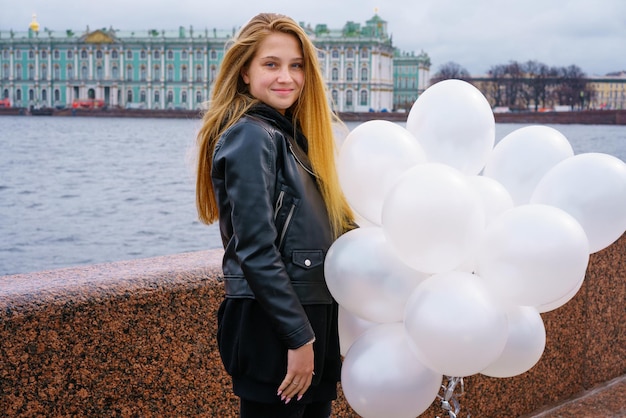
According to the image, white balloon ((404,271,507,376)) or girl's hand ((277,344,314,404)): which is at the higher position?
white balloon ((404,271,507,376))

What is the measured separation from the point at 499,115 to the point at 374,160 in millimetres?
55604

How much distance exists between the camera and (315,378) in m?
1.39

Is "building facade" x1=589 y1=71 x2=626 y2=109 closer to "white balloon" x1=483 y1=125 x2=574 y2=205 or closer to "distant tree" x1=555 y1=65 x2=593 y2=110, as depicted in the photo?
"distant tree" x1=555 y1=65 x2=593 y2=110

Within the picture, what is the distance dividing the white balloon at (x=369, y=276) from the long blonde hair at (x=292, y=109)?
0.07m

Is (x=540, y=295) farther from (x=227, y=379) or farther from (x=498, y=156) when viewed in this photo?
(x=227, y=379)

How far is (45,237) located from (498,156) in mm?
22683

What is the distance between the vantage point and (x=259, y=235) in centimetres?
126

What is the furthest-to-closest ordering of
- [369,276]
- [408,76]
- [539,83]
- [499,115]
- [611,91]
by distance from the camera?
[408,76], [611,91], [539,83], [499,115], [369,276]

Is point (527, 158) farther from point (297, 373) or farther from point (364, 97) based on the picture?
point (364, 97)

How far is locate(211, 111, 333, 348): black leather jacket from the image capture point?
49.7 inches

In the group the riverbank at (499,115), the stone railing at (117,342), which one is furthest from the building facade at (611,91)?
the stone railing at (117,342)

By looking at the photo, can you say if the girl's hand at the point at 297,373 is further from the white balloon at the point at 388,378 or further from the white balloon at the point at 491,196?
the white balloon at the point at 491,196

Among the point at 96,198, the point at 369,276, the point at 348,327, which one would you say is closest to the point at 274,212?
the point at 369,276

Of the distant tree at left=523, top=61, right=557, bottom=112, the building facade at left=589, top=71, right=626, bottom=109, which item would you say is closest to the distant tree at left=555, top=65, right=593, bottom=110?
the distant tree at left=523, top=61, right=557, bottom=112
